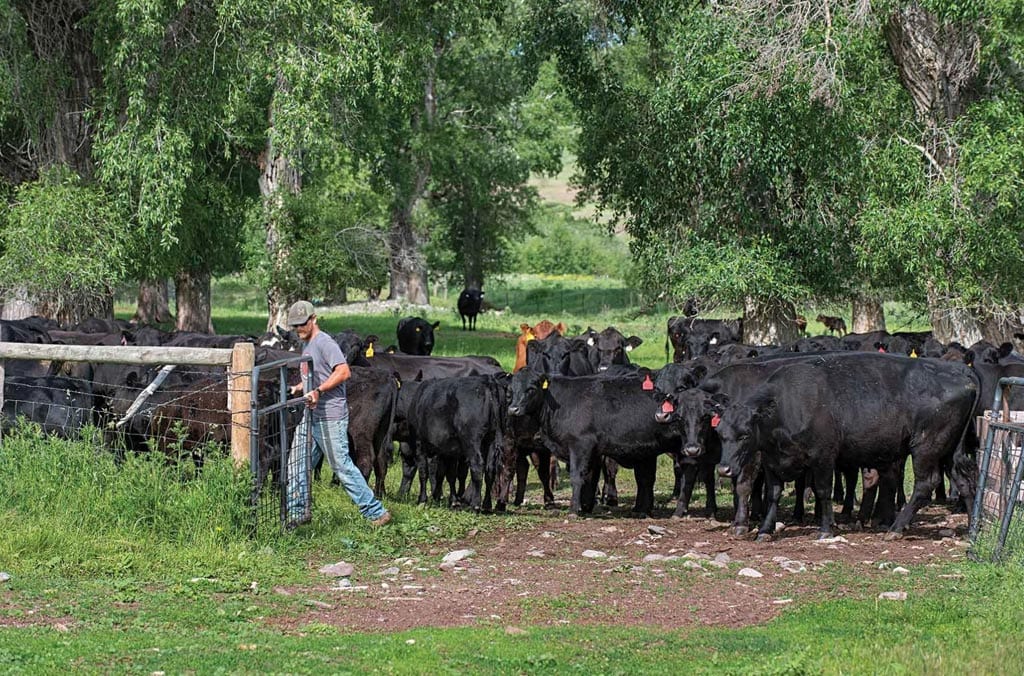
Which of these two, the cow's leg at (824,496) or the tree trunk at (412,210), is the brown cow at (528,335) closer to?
the cow's leg at (824,496)

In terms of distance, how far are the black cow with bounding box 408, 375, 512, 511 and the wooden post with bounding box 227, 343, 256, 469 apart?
9.20ft

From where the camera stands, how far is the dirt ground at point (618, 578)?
9211 millimetres

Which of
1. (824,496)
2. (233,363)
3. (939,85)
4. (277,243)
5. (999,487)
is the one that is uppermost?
(939,85)

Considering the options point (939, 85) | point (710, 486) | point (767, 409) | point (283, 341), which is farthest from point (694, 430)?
point (939, 85)

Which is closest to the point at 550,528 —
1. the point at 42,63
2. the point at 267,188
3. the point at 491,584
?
the point at 491,584

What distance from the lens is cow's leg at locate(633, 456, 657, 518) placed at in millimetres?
13977

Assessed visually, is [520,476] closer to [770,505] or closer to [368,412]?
[368,412]

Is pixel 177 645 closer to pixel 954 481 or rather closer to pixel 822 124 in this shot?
pixel 954 481

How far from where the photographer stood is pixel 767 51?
22.1 meters

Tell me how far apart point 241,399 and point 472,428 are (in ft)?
9.59


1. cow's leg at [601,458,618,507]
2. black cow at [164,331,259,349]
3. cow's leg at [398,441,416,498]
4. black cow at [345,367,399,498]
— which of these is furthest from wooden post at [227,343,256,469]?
black cow at [164,331,259,349]

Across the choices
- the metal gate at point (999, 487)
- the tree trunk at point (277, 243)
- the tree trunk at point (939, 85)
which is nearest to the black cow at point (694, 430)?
the metal gate at point (999, 487)

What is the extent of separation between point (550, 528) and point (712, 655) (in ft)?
15.4

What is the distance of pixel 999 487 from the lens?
1133 centimetres
